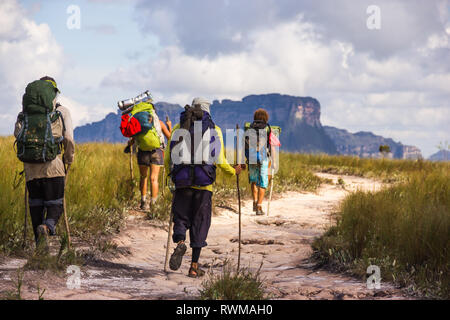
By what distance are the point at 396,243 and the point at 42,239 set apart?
404 centimetres

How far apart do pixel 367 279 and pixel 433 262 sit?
0.71 metres

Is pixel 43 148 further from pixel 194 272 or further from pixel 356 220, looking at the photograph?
pixel 356 220

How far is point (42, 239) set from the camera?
16.8 feet

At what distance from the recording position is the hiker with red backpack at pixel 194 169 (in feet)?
17.3

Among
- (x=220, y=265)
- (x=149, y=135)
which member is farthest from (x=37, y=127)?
(x=149, y=135)

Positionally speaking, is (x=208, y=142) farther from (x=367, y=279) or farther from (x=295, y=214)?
(x=295, y=214)

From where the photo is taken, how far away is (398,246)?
5422mm

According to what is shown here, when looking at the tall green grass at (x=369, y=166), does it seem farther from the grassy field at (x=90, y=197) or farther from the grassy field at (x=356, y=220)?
the grassy field at (x=356, y=220)

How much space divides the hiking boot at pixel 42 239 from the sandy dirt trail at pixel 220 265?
12.9 inches

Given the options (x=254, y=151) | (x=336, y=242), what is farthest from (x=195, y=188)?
(x=254, y=151)

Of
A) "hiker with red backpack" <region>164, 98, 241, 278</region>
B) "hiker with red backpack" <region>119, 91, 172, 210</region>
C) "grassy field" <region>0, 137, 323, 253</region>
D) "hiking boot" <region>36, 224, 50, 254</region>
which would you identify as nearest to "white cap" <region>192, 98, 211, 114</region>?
"hiker with red backpack" <region>164, 98, 241, 278</region>

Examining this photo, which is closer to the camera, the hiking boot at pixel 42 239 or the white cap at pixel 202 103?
the hiking boot at pixel 42 239

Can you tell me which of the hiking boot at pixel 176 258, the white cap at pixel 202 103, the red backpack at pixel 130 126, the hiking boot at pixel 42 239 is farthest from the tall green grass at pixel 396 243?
the red backpack at pixel 130 126

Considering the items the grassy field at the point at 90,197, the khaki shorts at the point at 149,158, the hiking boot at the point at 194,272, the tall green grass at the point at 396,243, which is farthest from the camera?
the khaki shorts at the point at 149,158
